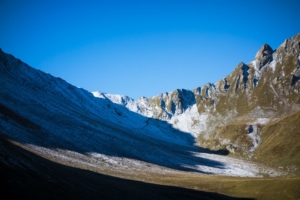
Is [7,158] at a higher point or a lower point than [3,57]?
lower

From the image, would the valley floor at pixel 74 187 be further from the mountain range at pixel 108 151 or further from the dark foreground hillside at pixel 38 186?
the mountain range at pixel 108 151

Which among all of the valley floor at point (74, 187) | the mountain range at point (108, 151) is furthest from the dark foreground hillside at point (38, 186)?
the mountain range at point (108, 151)

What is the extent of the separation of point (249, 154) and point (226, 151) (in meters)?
22.6

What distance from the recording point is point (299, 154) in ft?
367

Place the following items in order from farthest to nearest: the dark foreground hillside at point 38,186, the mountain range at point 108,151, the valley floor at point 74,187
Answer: the mountain range at point 108,151
the valley floor at point 74,187
the dark foreground hillside at point 38,186

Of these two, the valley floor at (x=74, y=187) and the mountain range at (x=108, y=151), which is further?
the mountain range at (x=108, y=151)

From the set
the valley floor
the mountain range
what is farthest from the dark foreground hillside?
the mountain range

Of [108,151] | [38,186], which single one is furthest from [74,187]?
[108,151]

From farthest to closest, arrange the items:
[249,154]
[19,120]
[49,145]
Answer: [249,154] < [19,120] < [49,145]

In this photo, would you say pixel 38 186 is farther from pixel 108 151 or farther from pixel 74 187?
pixel 108 151

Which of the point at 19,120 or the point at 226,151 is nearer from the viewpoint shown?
the point at 19,120

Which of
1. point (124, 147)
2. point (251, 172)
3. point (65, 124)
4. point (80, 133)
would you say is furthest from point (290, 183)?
point (65, 124)

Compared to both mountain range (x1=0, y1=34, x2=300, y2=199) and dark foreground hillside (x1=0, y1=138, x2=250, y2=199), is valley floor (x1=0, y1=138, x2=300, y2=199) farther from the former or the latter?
mountain range (x1=0, y1=34, x2=300, y2=199)

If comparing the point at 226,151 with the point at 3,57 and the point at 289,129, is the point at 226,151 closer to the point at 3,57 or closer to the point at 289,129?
the point at 289,129
